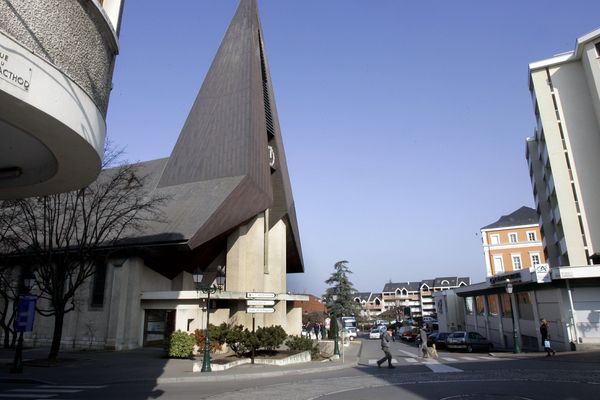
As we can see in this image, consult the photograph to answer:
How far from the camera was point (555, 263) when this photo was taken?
131 feet

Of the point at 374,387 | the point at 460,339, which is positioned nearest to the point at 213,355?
the point at 374,387

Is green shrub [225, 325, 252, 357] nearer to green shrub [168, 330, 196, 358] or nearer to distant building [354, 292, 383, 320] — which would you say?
green shrub [168, 330, 196, 358]

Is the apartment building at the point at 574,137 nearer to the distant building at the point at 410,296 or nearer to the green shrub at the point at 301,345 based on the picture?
the green shrub at the point at 301,345

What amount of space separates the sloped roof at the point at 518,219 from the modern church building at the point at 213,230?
33832 millimetres

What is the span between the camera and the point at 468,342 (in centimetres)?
2550

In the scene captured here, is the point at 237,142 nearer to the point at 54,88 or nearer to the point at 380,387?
the point at 380,387

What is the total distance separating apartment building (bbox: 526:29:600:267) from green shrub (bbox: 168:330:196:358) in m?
28.6

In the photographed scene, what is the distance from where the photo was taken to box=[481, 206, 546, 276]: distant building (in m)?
54.3

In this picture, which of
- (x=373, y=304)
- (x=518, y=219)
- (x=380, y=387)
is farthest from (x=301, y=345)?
(x=373, y=304)

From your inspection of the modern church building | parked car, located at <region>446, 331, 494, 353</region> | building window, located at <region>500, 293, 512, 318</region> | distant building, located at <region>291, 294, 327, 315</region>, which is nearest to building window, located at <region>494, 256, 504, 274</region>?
distant building, located at <region>291, 294, 327, 315</region>

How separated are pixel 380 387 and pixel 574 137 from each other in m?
31.3

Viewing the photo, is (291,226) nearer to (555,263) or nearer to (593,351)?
(593,351)

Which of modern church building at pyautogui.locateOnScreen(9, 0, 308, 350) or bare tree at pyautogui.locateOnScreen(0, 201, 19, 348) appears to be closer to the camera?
bare tree at pyautogui.locateOnScreen(0, 201, 19, 348)

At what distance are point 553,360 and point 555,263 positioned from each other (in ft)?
88.0
